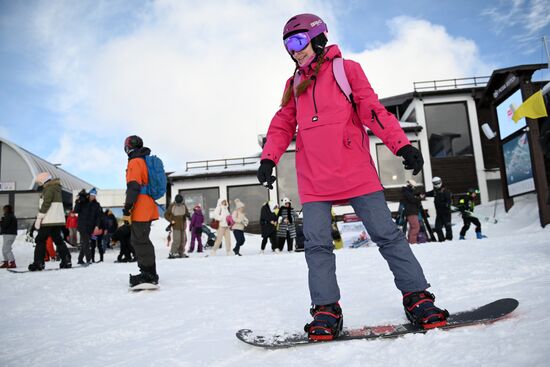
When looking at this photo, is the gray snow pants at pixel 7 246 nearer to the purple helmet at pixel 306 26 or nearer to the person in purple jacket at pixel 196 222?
the person in purple jacket at pixel 196 222

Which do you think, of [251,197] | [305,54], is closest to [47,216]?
[305,54]

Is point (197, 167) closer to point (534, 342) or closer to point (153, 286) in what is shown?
point (153, 286)

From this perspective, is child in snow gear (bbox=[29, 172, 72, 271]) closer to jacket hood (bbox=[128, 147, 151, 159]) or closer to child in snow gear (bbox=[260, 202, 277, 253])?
jacket hood (bbox=[128, 147, 151, 159])

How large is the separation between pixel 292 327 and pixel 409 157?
1.22m

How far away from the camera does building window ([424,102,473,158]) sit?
67.3 feet

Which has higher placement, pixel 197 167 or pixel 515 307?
pixel 197 167

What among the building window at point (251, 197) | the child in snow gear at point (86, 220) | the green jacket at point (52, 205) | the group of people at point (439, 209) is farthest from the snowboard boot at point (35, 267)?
the building window at point (251, 197)

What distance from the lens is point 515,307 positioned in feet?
6.14

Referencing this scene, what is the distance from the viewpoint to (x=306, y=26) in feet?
7.79

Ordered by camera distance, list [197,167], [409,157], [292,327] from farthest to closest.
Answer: [197,167] → [292,327] → [409,157]

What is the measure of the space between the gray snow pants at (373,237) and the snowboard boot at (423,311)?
0.04 metres

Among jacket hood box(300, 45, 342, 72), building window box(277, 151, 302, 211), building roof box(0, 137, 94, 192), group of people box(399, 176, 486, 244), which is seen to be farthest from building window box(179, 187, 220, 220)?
jacket hood box(300, 45, 342, 72)

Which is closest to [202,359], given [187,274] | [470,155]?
[187,274]

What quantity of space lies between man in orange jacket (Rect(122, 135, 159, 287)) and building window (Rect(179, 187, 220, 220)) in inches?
697
